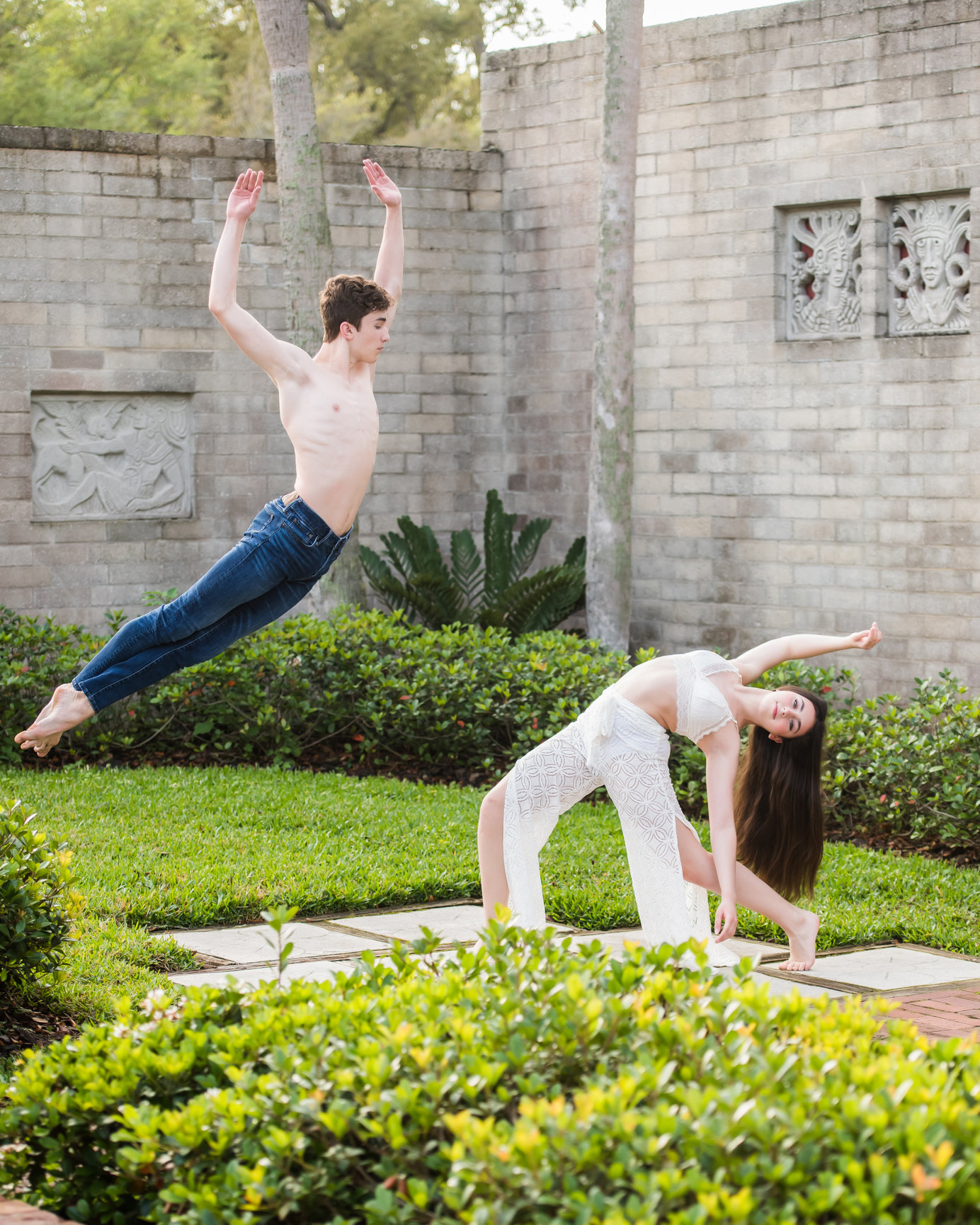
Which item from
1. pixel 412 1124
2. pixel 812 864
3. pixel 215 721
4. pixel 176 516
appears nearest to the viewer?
pixel 412 1124

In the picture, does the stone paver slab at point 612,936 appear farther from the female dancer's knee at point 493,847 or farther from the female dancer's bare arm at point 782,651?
the female dancer's bare arm at point 782,651

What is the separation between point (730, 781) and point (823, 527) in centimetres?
641

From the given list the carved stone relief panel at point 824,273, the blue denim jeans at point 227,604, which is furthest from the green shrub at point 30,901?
the carved stone relief panel at point 824,273

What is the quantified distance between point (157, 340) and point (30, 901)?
7679 mm

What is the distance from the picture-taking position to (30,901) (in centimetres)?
429

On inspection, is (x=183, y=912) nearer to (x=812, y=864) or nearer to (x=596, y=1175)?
(x=812, y=864)

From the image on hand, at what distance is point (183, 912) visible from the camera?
18.6 ft

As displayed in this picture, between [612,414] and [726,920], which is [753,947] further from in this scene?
[612,414]

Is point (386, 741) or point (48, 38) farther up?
point (48, 38)

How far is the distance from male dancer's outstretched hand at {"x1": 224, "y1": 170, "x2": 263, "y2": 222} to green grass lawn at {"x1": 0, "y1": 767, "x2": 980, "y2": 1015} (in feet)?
7.75

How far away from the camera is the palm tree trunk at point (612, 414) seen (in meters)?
10.6

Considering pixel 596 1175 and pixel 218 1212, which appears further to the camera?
pixel 218 1212

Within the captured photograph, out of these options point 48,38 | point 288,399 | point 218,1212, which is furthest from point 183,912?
point 48,38

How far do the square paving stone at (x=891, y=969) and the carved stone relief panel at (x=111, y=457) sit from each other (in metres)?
7.31
